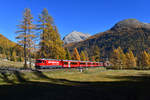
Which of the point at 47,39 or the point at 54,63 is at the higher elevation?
the point at 47,39

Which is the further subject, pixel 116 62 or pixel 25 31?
pixel 116 62

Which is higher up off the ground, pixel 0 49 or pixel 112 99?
pixel 0 49

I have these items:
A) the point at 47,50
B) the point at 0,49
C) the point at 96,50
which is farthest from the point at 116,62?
the point at 0,49

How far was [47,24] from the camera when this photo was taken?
120 feet

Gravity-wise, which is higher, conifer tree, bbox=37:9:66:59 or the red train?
conifer tree, bbox=37:9:66:59

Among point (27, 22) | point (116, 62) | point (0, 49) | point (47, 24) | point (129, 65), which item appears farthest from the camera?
point (0, 49)

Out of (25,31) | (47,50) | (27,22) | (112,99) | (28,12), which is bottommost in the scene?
(112,99)

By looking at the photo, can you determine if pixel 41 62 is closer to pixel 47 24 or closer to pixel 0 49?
pixel 47 24

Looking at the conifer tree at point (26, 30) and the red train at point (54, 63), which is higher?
the conifer tree at point (26, 30)

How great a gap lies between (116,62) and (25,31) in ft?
162

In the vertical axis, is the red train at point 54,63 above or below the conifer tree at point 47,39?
below

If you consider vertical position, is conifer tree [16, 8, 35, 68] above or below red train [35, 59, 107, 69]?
above

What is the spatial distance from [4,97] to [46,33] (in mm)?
26218

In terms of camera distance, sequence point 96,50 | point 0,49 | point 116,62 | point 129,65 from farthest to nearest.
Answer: point 0,49 < point 96,50 < point 129,65 < point 116,62
